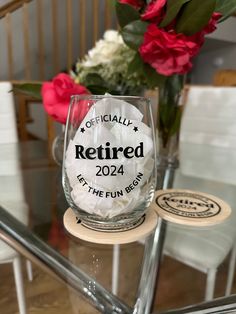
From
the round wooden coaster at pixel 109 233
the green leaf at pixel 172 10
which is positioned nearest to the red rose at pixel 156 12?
the green leaf at pixel 172 10

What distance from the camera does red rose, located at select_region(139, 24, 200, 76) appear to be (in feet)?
2.15

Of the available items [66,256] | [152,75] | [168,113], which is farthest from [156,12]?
[66,256]

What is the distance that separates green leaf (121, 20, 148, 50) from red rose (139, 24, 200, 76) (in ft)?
0.13

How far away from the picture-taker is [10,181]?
0.86 meters

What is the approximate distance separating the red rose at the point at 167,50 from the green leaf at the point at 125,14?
0.09 meters

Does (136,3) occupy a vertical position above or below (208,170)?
above

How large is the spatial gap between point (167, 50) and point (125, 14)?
16cm

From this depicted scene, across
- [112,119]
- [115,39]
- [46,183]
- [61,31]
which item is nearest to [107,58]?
[115,39]

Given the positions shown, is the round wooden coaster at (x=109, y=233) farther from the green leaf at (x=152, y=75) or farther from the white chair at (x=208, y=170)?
the green leaf at (x=152, y=75)

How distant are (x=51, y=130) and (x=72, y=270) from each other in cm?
116

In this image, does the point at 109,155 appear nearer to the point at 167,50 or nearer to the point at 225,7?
the point at 167,50

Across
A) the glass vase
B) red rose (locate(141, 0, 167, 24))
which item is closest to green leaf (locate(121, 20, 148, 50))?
red rose (locate(141, 0, 167, 24))

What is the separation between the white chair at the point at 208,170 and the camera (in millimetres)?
617

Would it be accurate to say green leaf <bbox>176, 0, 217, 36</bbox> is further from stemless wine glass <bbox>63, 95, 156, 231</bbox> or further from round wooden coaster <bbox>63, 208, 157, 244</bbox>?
round wooden coaster <bbox>63, 208, 157, 244</bbox>
